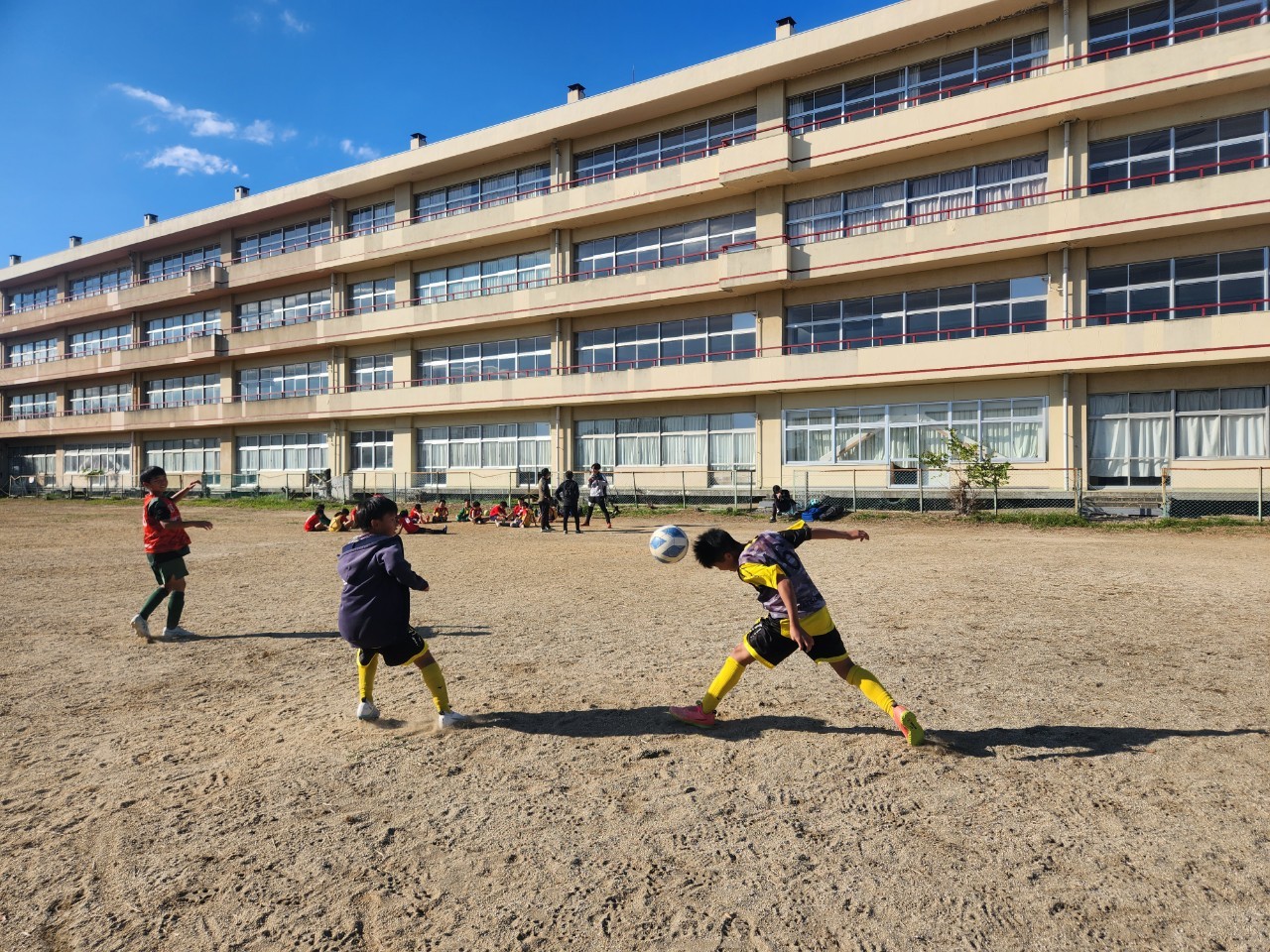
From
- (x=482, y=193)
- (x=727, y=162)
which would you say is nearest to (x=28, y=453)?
(x=482, y=193)

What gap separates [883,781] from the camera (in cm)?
387

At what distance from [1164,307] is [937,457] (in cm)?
721

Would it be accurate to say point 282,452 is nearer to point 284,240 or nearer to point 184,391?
point 184,391

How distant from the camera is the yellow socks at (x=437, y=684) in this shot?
4.69 m

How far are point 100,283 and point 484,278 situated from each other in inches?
1160

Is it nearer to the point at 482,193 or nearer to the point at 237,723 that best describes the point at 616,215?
the point at 482,193

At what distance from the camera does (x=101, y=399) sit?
44.9 meters

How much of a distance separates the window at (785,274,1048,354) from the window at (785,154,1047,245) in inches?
89.7

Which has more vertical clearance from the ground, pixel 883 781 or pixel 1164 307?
pixel 1164 307

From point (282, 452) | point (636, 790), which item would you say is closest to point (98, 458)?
point (282, 452)

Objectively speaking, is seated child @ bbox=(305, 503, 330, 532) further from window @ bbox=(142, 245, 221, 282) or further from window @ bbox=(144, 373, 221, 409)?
window @ bbox=(142, 245, 221, 282)

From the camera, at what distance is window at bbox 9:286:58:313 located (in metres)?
47.4

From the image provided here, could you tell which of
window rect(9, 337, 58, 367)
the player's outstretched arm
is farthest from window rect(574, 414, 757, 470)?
window rect(9, 337, 58, 367)

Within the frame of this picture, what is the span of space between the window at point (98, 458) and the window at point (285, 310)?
12270mm
